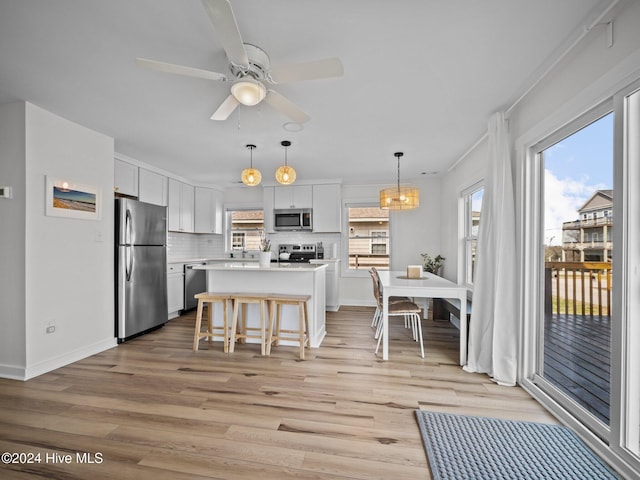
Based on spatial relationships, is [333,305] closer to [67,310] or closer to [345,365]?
[345,365]

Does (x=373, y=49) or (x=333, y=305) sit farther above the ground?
(x=373, y=49)

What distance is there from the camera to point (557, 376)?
233 centimetres

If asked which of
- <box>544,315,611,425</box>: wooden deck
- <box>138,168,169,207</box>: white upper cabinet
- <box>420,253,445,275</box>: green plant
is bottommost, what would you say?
<box>544,315,611,425</box>: wooden deck

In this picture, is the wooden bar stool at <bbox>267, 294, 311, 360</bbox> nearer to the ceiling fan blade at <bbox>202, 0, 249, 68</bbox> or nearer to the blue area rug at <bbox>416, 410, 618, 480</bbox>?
the blue area rug at <bbox>416, 410, 618, 480</bbox>

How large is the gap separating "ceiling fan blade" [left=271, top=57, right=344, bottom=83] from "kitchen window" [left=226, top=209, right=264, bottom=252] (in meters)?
4.53

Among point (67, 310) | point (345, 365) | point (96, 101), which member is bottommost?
point (345, 365)

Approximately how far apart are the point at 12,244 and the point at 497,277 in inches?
170

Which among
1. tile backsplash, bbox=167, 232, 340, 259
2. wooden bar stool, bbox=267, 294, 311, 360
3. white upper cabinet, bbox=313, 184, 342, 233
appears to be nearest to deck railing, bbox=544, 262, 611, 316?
wooden bar stool, bbox=267, 294, 311, 360

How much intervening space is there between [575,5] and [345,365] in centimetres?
302

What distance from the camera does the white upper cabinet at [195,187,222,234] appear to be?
5.70 m

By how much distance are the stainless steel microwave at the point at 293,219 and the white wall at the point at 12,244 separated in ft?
11.8

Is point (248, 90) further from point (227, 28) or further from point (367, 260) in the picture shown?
point (367, 260)

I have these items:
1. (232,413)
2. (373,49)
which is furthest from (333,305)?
(373,49)

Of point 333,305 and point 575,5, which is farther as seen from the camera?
point 333,305
